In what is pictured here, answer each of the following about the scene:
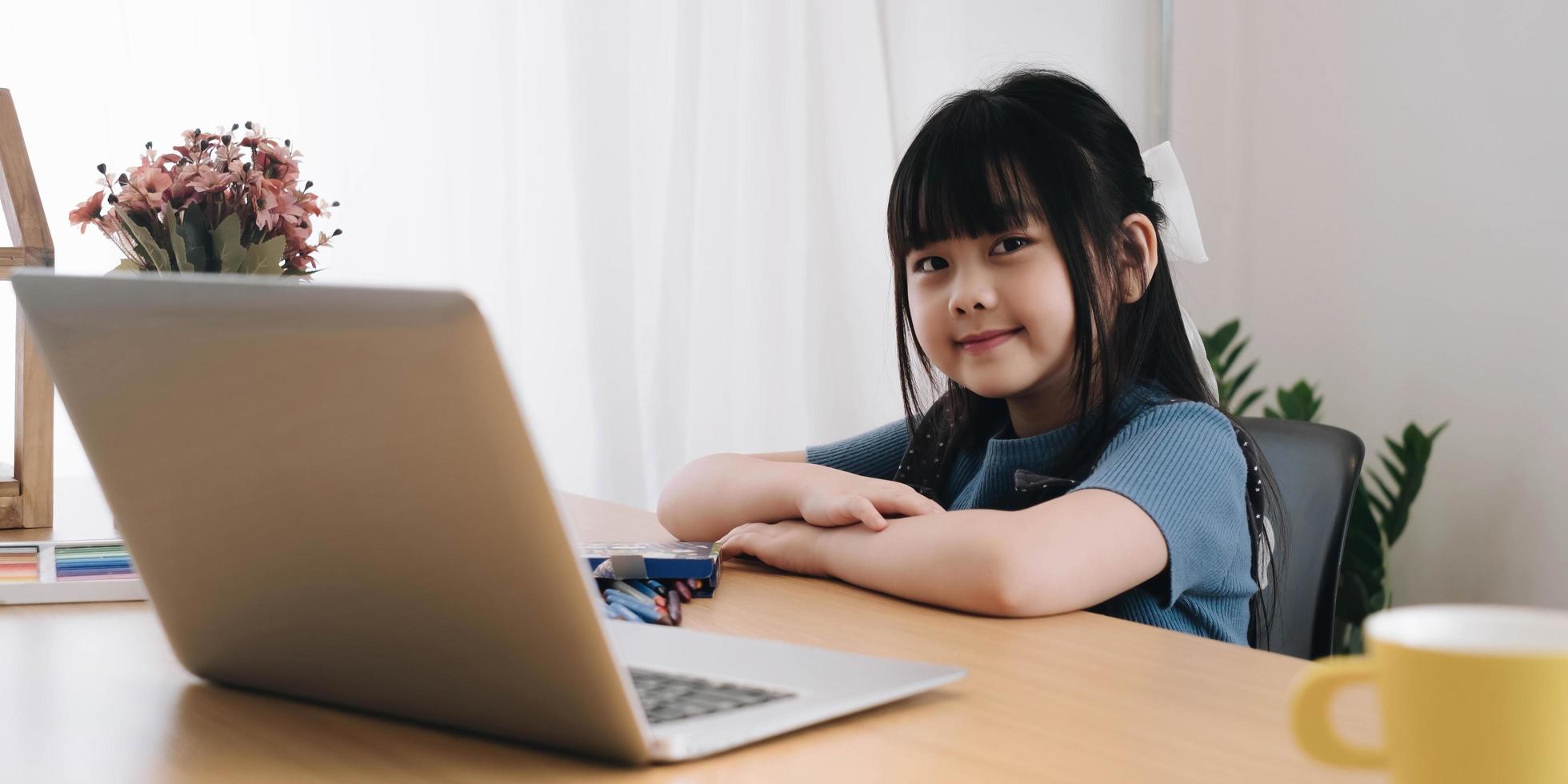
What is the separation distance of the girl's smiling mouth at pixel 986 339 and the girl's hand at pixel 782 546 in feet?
0.94

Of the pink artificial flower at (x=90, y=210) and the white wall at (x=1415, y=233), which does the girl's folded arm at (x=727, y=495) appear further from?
the white wall at (x=1415, y=233)

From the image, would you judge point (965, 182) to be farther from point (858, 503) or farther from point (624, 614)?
point (624, 614)

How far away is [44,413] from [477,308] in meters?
0.89

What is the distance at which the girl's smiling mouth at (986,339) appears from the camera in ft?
3.76

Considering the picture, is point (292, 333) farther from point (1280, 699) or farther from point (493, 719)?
point (1280, 699)

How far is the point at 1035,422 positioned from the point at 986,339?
15 centimetres

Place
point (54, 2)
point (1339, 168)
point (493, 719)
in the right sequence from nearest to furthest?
point (493, 719) < point (54, 2) < point (1339, 168)

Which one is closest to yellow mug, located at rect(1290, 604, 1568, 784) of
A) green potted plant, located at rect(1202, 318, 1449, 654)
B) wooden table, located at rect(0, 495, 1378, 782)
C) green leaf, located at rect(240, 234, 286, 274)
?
wooden table, located at rect(0, 495, 1378, 782)

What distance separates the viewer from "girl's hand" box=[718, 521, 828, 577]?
888 millimetres

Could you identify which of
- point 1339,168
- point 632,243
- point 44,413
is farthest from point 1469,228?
point 44,413

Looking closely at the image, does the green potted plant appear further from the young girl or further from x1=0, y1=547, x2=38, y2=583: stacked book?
x1=0, y1=547, x2=38, y2=583: stacked book

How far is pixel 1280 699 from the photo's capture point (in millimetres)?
545

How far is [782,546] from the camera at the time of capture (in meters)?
0.91

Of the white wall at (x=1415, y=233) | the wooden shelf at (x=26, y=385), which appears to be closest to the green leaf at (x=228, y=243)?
the wooden shelf at (x=26, y=385)
